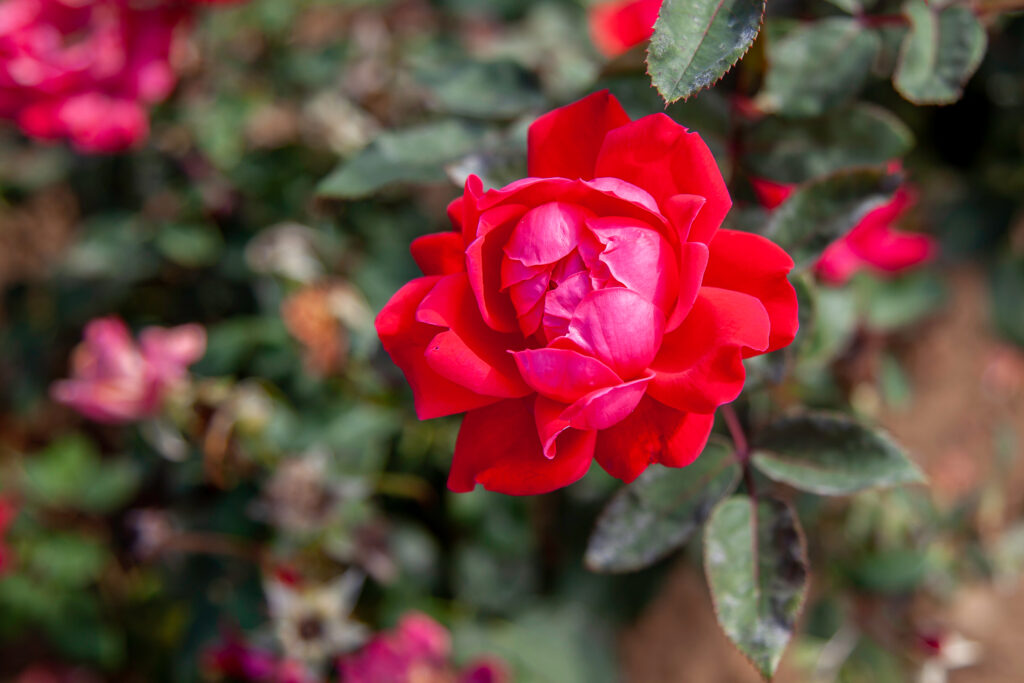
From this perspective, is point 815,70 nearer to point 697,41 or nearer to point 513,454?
point 697,41

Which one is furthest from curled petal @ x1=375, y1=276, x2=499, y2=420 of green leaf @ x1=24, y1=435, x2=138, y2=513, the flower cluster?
green leaf @ x1=24, y1=435, x2=138, y2=513

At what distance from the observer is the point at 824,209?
1.77 feet

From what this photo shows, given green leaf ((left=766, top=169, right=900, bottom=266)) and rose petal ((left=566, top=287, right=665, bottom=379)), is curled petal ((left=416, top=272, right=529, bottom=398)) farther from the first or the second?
green leaf ((left=766, top=169, right=900, bottom=266))

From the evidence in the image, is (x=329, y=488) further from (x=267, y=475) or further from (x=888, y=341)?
(x=888, y=341)

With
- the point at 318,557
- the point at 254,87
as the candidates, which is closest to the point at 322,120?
the point at 254,87

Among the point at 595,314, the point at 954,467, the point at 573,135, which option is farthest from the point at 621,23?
the point at 954,467

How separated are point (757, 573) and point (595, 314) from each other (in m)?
0.24

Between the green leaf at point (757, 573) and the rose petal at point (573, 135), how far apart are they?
0.90 ft

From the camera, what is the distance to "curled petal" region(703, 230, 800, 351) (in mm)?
403

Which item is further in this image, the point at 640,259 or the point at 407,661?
the point at 407,661

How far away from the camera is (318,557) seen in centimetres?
100

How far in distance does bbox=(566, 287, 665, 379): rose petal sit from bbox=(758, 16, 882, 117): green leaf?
30 cm

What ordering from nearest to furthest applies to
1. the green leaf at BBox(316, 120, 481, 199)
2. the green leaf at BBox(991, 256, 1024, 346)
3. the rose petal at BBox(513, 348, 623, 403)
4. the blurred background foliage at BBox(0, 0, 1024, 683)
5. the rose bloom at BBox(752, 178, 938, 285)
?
the rose petal at BBox(513, 348, 623, 403) < the green leaf at BBox(316, 120, 481, 199) < the rose bloom at BBox(752, 178, 938, 285) < the blurred background foliage at BBox(0, 0, 1024, 683) < the green leaf at BBox(991, 256, 1024, 346)

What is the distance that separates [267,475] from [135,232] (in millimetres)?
457
